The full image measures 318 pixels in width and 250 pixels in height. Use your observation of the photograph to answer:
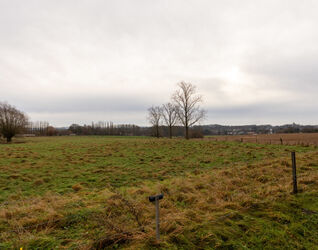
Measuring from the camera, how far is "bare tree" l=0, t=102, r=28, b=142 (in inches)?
1827

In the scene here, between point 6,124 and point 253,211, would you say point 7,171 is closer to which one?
point 253,211

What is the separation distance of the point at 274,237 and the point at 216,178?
4634mm

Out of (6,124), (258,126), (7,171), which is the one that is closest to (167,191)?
(7,171)

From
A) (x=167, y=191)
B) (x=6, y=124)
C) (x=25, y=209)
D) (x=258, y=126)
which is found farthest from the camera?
(x=258, y=126)

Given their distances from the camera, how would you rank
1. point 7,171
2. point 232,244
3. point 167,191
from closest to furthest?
point 232,244
point 167,191
point 7,171

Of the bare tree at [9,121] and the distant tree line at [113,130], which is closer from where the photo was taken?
the bare tree at [9,121]

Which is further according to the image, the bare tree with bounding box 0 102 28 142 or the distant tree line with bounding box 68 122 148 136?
the distant tree line with bounding box 68 122 148 136

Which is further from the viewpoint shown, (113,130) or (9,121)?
(113,130)

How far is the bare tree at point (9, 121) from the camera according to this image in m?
46.4

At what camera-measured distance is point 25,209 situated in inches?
207

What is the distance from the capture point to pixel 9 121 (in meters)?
47.2

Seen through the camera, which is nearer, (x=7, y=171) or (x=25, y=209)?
(x=25, y=209)

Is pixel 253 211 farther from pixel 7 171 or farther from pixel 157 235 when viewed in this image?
pixel 7 171

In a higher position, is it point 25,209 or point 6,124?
point 6,124
